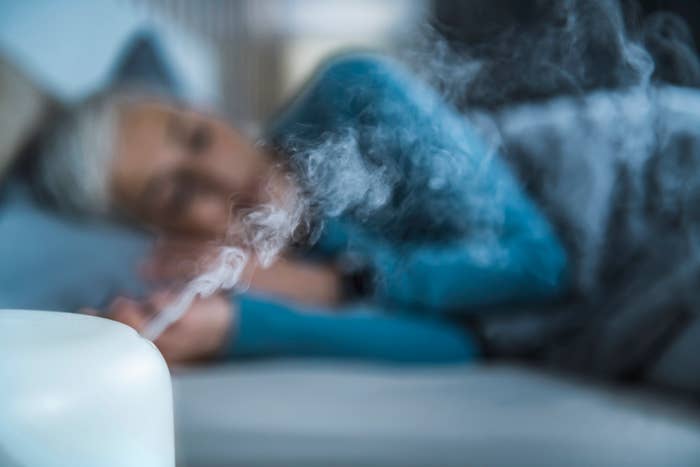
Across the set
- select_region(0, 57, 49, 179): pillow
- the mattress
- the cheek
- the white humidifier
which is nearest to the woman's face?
the cheek

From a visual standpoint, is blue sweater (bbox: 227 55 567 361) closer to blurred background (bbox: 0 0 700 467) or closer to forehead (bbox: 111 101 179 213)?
blurred background (bbox: 0 0 700 467)

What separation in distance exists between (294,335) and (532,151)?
1.32ft

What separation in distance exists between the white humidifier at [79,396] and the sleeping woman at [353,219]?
0.50 ft

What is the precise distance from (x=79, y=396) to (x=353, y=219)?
332mm

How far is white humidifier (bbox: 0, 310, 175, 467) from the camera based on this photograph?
0.69 ft

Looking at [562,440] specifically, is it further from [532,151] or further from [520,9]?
[520,9]

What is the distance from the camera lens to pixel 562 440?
46cm

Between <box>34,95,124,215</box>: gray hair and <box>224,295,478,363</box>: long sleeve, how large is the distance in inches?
16.9

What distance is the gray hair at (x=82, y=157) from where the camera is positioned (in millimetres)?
921

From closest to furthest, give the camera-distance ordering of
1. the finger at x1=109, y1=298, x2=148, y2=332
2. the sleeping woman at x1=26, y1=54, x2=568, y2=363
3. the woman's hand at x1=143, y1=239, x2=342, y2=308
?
the finger at x1=109, y1=298, x2=148, y2=332 → the sleeping woman at x1=26, y1=54, x2=568, y2=363 → the woman's hand at x1=143, y1=239, x2=342, y2=308

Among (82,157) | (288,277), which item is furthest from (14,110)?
(288,277)

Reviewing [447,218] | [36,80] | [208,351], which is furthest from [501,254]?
[36,80]

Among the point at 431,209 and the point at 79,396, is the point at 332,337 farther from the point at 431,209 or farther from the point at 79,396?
the point at 79,396

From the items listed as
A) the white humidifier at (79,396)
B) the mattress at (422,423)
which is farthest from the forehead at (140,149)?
the white humidifier at (79,396)
